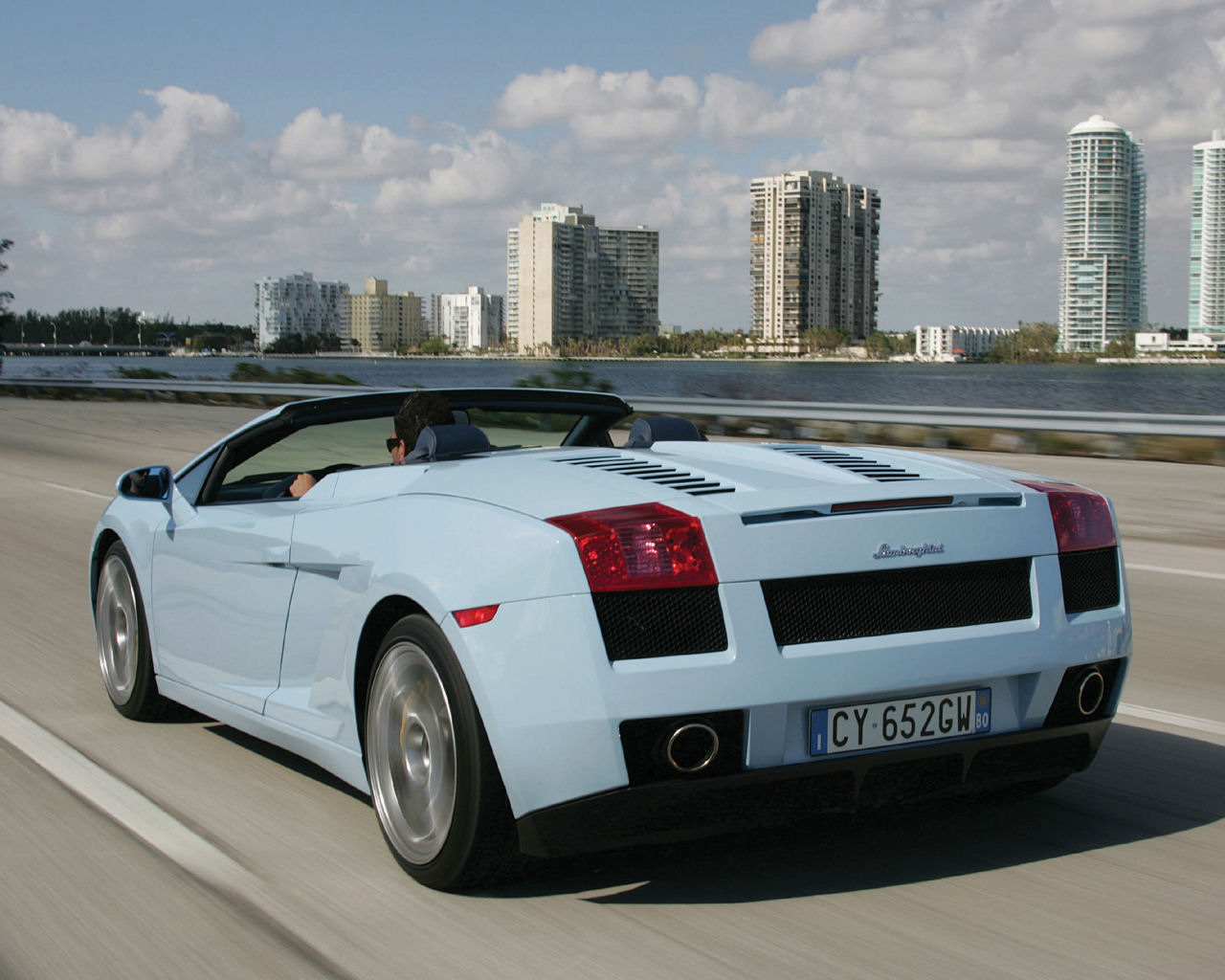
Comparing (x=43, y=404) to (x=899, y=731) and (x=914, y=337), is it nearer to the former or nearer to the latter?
(x=899, y=731)

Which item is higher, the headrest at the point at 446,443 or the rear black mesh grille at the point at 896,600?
the headrest at the point at 446,443

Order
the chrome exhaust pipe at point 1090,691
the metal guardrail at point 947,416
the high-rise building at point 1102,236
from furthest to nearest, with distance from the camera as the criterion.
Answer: the high-rise building at point 1102,236 → the metal guardrail at point 947,416 → the chrome exhaust pipe at point 1090,691

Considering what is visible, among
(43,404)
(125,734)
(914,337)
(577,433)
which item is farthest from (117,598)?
(914,337)

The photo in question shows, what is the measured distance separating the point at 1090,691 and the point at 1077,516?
447mm

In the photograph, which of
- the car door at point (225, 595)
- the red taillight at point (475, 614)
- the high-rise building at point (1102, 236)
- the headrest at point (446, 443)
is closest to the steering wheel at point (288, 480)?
the car door at point (225, 595)

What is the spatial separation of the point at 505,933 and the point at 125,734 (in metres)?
2.50

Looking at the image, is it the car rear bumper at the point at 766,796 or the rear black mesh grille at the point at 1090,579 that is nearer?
the car rear bumper at the point at 766,796

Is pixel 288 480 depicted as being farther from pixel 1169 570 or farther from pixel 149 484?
pixel 1169 570

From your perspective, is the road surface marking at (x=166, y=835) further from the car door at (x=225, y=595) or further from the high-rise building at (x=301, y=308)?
the high-rise building at (x=301, y=308)

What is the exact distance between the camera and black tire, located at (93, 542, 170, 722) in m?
5.23

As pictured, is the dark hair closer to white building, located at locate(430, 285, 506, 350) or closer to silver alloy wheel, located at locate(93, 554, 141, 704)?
silver alloy wheel, located at locate(93, 554, 141, 704)

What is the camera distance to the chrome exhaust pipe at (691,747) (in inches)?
120

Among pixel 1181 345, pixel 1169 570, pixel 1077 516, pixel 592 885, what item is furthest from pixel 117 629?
pixel 1181 345

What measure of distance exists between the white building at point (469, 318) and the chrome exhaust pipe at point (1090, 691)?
131 meters
